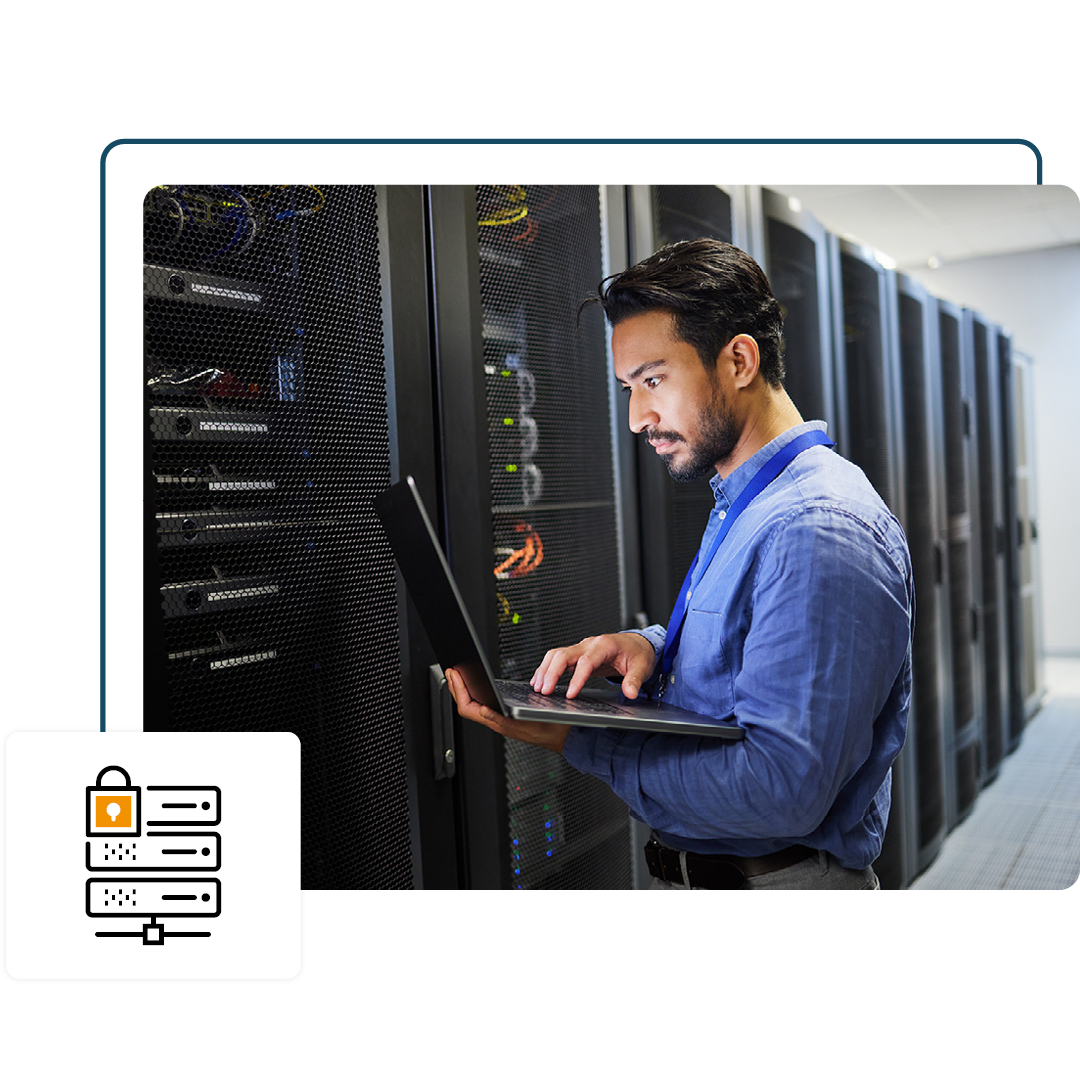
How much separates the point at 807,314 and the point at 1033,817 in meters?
1.54

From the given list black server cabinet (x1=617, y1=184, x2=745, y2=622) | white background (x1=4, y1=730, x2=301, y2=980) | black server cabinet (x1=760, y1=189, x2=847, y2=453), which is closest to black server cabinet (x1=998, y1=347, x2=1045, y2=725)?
black server cabinet (x1=760, y1=189, x2=847, y2=453)

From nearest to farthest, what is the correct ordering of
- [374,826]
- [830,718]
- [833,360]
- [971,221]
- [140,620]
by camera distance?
[830,718], [140,620], [374,826], [971,221], [833,360]

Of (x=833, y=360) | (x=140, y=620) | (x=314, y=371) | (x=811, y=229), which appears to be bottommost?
(x=140, y=620)

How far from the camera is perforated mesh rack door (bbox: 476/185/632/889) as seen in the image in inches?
60.9

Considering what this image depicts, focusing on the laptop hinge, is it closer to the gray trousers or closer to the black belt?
the black belt

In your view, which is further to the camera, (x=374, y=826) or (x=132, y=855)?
(x=374, y=826)

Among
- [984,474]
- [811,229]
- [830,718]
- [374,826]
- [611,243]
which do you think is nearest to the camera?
[830,718]

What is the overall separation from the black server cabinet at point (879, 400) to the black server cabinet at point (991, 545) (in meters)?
0.25

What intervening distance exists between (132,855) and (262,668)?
0.27 metres

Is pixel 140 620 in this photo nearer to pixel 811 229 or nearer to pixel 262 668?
pixel 262 668

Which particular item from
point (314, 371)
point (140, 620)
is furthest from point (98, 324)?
point (140, 620)

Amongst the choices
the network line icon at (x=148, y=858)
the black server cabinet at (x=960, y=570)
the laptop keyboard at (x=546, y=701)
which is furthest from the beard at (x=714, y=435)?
the black server cabinet at (x=960, y=570)

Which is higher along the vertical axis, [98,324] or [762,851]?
[98,324]

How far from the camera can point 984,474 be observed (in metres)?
2.85
